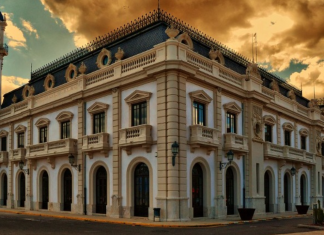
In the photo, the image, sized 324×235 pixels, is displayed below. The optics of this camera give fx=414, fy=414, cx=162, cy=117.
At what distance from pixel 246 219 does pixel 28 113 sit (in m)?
20.9

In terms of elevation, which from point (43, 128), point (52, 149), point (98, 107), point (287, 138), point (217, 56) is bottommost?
point (52, 149)

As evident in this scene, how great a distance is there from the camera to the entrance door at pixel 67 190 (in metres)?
30.9

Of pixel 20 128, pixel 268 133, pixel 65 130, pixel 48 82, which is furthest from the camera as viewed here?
pixel 20 128

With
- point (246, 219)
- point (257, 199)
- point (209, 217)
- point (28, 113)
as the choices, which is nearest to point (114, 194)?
point (209, 217)

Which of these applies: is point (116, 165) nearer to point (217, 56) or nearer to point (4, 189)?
point (217, 56)

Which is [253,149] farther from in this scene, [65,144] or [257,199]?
[65,144]

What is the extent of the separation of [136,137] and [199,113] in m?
4.29

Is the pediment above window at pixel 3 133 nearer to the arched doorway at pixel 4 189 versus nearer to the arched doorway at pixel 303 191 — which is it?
the arched doorway at pixel 4 189

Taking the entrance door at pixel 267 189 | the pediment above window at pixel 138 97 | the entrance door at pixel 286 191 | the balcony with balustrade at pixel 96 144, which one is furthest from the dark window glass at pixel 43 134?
the entrance door at pixel 286 191

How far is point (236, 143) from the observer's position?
1094 inches

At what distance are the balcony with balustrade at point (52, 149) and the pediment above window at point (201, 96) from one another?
1005cm

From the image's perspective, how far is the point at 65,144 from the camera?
99.4ft

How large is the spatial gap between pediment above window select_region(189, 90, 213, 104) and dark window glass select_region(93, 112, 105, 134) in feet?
22.7

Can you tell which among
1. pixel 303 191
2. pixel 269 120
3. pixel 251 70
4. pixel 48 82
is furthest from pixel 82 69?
pixel 303 191
